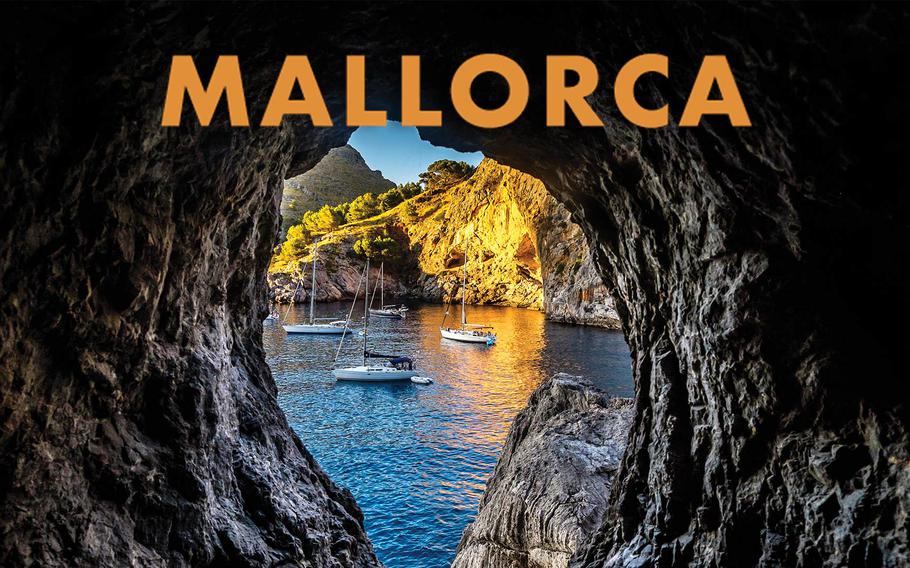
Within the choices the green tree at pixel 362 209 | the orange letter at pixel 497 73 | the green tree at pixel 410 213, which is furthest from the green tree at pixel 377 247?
the orange letter at pixel 497 73

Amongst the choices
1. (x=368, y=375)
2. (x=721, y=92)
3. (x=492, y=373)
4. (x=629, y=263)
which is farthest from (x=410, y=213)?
(x=721, y=92)

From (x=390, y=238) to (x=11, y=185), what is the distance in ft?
332

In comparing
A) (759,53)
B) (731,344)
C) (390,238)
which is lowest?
(731,344)

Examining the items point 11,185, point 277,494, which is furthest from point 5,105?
point 277,494

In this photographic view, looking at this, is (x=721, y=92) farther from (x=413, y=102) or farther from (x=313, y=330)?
(x=313, y=330)

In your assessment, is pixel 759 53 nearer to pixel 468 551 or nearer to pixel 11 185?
pixel 11 185

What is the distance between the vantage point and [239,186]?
1007 centimetres

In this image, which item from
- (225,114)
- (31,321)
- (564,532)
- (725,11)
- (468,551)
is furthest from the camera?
(468,551)

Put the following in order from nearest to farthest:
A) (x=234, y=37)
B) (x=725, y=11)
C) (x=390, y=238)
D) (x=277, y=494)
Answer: (x=725, y=11)
(x=234, y=37)
(x=277, y=494)
(x=390, y=238)

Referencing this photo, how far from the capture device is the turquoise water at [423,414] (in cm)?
2123

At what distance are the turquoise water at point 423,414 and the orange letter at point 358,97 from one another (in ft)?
51.5

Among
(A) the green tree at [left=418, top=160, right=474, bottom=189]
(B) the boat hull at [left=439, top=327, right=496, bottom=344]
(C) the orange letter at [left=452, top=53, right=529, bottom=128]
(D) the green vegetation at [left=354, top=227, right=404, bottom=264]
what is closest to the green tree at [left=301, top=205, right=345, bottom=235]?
(D) the green vegetation at [left=354, top=227, right=404, bottom=264]

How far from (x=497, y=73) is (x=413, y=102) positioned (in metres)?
2.31

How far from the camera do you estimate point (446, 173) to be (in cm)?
13125
